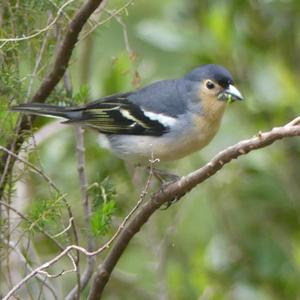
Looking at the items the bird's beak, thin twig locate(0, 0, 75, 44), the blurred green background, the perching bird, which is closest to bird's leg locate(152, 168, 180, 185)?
the perching bird

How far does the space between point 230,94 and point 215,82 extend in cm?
14

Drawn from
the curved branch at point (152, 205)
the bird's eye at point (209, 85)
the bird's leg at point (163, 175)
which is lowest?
the curved branch at point (152, 205)

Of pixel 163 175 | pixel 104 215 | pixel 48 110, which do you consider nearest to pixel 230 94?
pixel 163 175

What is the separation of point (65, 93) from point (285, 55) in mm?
1889

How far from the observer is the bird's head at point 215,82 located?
4098 millimetres

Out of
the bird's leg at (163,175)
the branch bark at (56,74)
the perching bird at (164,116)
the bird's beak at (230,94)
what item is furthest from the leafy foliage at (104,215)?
the bird's beak at (230,94)

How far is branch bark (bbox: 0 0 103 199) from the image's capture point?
2.92m

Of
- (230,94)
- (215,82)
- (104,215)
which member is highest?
(215,82)

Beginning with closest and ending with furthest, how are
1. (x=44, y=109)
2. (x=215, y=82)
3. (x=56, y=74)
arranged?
(x=56, y=74) < (x=44, y=109) < (x=215, y=82)

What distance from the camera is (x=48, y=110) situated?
3447 millimetres

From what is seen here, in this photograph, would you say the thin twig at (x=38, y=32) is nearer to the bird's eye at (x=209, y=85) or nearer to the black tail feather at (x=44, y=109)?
the black tail feather at (x=44, y=109)

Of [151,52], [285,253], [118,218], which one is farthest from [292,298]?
[151,52]

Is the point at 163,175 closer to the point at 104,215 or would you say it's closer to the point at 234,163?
the point at 234,163

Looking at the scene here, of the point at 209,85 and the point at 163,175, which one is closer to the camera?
the point at 163,175
